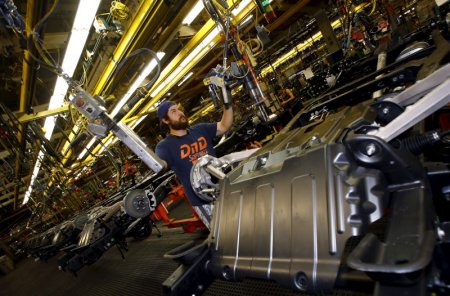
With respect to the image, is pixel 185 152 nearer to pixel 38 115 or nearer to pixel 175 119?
pixel 175 119

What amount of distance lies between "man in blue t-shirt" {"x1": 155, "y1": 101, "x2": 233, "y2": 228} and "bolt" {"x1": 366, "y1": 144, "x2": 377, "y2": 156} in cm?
211

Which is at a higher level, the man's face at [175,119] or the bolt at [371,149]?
the man's face at [175,119]

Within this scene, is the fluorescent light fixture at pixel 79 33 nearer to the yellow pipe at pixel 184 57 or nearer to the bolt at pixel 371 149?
the yellow pipe at pixel 184 57

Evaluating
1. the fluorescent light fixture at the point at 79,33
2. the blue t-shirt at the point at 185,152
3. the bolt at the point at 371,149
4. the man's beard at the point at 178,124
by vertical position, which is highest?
the fluorescent light fixture at the point at 79,33

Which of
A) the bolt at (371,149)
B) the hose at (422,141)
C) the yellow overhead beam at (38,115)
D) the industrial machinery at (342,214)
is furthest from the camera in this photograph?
the yellow overhead beam at (38,115)

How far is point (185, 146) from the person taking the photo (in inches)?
111

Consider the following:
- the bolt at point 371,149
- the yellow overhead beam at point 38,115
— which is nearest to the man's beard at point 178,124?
the bolt at point 371,149

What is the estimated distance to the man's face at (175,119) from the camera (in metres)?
2.88

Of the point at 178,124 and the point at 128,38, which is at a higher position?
the point at 128,38

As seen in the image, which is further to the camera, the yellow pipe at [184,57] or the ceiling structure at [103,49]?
the yellow pipe at [184,57]

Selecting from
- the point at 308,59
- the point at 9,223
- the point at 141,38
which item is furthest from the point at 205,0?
the point at 9,223

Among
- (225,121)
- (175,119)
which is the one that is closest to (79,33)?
(175,119)

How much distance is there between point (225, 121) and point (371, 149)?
7.71 feet

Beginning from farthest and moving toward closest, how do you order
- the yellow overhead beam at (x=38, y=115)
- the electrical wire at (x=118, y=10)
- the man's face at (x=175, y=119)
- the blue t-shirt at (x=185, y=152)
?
1. the yellow overhead beam at (x=38, y=115)
2. the electrical wire at (x=118, y=10)
3. the man's face at (x=175, y=119)
4. the blue t-shirt at (x=185, y=152)
